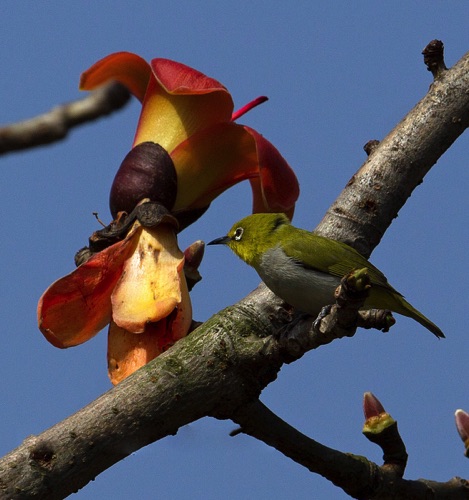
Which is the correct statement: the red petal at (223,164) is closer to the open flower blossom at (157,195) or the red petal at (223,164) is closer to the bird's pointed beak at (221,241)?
the open flower blossom at (157,195)

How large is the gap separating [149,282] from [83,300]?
27cm

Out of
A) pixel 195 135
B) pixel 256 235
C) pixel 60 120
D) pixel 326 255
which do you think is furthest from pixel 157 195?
pixel 60 120

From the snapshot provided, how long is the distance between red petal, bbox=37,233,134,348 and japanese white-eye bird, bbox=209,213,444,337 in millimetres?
670

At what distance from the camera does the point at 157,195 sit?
3.35 metres

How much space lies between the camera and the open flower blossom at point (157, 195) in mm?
3160

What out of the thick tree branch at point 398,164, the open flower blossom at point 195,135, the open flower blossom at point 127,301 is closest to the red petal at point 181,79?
the open flower blossom at point 195,135

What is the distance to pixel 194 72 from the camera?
346 cm

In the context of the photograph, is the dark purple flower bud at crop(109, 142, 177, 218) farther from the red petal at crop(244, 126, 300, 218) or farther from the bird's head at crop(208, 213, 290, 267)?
the bird's head at crop(208, 213, 290, 267)

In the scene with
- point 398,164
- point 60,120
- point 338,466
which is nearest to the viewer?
point 60,120

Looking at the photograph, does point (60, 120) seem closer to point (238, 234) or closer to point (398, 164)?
point (398, 164)

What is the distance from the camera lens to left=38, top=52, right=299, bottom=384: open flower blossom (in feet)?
10.4

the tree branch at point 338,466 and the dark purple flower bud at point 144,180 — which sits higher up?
the dark purple flower bud at point 144,180

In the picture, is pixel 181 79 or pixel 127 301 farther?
pixel 181 79

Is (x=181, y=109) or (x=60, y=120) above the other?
(x=181, y=109)
